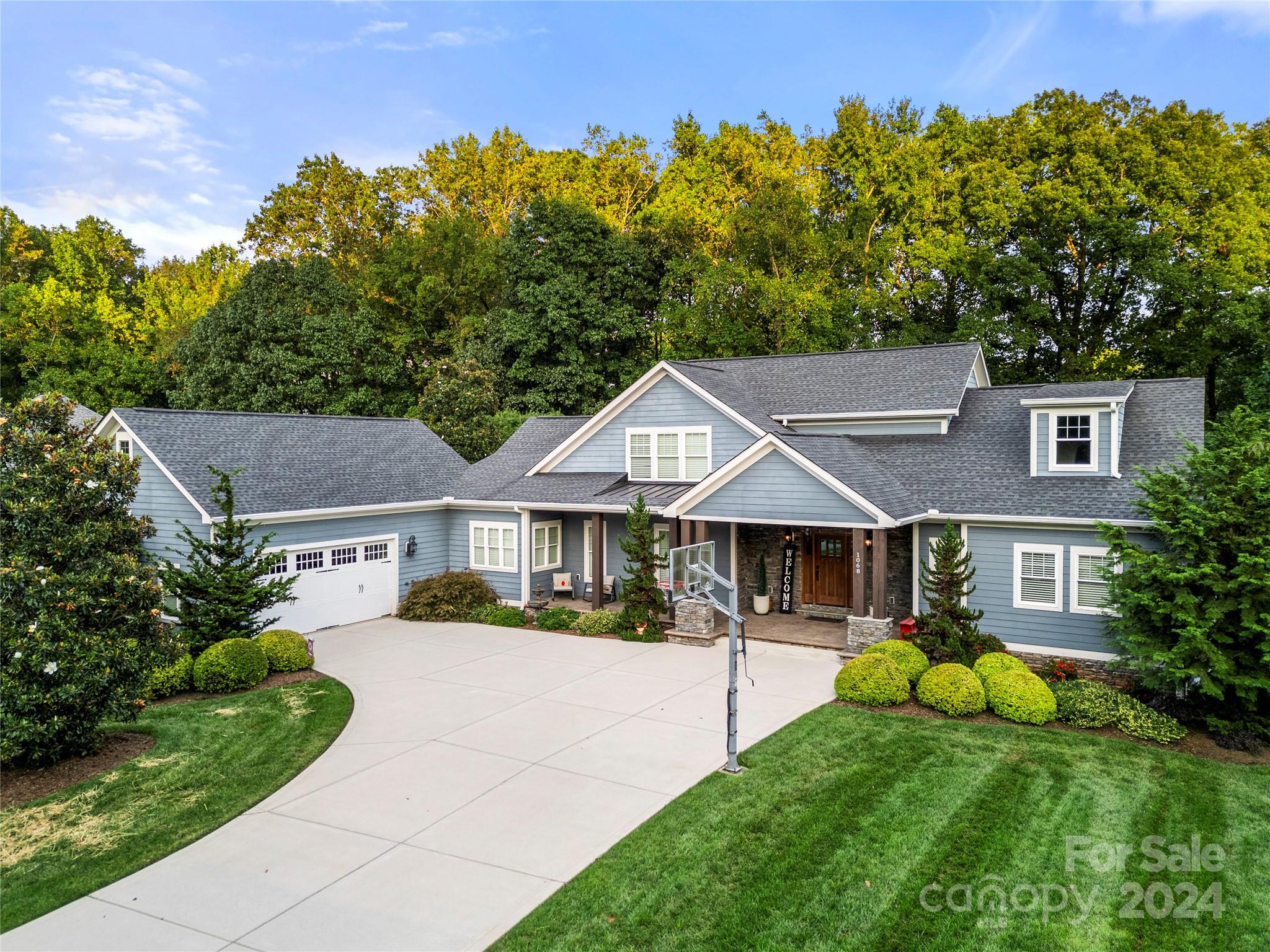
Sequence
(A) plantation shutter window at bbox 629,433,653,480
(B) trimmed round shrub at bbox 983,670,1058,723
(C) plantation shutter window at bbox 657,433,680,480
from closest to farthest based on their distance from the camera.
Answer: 1. (B) trimmed round shrub at bbox 983,670,1058,723
2. (C) plantation shutter window at bbox 657,433,680,480
3. (A) plantation shutter window at bbox 629,433,653,480

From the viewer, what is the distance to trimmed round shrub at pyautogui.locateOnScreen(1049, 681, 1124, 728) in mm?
12656

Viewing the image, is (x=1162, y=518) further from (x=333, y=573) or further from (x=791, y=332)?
(x=791, y=332)

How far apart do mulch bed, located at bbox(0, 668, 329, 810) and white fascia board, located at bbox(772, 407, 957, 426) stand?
15974 millimetres

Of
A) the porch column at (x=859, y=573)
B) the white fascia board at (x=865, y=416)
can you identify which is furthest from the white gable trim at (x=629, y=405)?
the porch column at (x=859, y=573)

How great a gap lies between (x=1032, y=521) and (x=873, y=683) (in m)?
5.22

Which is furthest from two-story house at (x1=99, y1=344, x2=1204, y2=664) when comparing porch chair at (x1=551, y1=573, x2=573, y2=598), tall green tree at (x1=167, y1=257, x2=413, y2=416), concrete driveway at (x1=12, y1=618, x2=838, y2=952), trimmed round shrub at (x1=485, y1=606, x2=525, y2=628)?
tall green tree at (x1=167, y1=257, x2=413, y2=416)

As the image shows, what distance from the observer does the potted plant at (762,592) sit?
20.5 m

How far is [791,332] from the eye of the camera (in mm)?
35625

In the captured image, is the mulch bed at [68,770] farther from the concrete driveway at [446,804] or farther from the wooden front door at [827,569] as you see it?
the wooden front door at [827,569]

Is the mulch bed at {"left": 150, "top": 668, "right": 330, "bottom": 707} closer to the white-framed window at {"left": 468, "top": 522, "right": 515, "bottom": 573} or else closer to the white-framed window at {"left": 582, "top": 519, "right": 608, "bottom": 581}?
the white-framed window at {"left": 468, "top": 522, "right": 515, "bottom": 573}

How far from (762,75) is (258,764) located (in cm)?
3295

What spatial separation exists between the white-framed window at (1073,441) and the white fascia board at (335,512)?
15.8 meters

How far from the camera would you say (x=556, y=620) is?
19.8 meters

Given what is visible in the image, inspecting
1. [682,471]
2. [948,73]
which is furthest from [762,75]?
[682,471]
